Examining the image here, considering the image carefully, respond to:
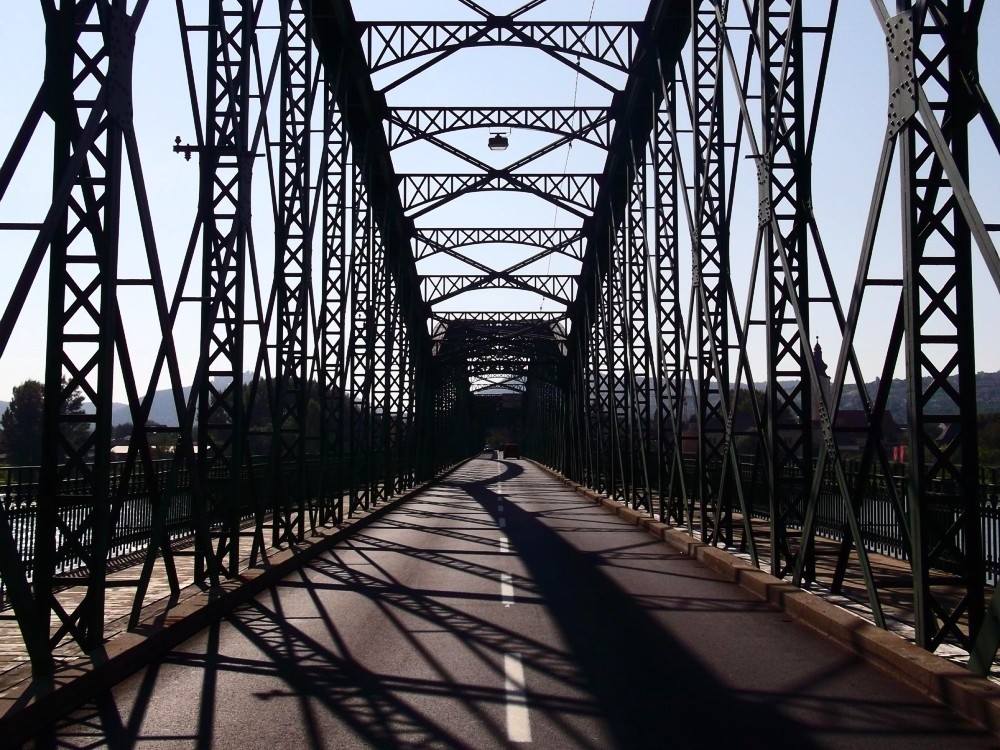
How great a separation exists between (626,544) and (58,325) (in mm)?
11412

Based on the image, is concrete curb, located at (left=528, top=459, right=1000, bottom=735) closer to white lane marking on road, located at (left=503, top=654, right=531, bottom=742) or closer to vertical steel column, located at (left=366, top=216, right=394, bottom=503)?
white lane marking on road, located at (left=503, top=654, right=531, bottom=742)

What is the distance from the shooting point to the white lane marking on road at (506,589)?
35.9ft

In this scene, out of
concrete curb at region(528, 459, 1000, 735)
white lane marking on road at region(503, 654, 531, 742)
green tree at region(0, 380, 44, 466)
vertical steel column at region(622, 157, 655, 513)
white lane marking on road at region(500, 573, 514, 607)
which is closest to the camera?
white lane marking on road at region(503, 654, 531, 742)

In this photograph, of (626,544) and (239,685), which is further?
(626,544)

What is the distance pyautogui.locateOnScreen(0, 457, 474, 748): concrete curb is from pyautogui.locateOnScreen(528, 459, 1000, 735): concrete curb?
529 cm

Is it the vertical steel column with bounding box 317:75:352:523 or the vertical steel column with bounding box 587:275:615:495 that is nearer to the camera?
the vertical steel column with bounding box 317:75:352:523

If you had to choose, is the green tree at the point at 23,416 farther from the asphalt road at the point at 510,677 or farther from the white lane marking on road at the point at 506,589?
the asphalt road at the point at 510,677

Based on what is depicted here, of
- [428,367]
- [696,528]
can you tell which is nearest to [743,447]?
[428,367]

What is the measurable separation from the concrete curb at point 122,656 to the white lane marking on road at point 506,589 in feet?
8.71

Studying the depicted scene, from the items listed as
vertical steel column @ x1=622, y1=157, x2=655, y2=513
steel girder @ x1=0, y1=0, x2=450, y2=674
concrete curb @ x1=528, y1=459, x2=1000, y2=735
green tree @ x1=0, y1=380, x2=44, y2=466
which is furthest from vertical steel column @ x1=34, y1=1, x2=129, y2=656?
green tree @ x1=0, y1=380, x2=44, y2=466

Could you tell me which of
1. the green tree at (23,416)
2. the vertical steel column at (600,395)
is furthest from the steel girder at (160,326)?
the green tree at (23,416)

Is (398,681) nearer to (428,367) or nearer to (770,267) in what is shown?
(770,267)

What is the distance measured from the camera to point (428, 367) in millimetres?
50469

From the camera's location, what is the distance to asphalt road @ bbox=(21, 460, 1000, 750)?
19.4 ft
